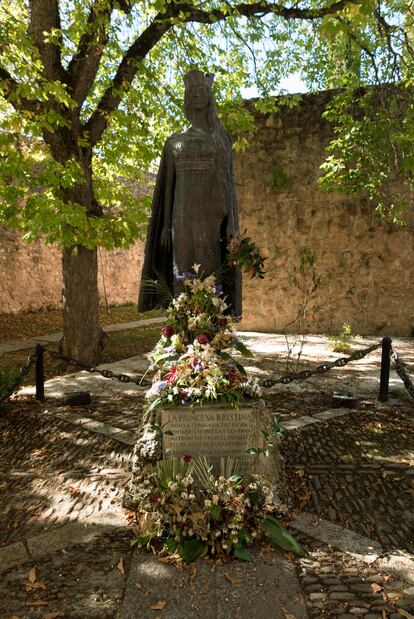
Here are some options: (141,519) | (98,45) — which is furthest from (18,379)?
(98,45)

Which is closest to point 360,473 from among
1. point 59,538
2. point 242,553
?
point 242,553

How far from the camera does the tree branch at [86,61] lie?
6.41m

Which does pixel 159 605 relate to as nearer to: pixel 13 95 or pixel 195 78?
pixel 195 78

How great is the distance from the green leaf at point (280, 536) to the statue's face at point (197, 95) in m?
2.97

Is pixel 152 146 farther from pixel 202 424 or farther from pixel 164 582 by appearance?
pixel 164 582

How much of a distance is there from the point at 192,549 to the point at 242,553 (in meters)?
0.28

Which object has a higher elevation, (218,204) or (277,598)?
(218,204)

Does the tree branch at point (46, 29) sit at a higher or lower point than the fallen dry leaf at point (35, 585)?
higher

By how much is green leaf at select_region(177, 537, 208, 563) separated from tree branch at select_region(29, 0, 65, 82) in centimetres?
631

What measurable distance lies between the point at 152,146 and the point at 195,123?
413cm

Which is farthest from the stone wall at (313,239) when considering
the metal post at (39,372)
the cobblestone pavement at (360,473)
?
the metal post at (39,372)

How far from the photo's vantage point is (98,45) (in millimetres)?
6133

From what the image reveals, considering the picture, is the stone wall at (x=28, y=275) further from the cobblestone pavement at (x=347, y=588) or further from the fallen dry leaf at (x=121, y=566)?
the cobblestone pavement at (x=347, y=588)

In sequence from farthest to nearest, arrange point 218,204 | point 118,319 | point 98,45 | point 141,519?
point 118,319
point 98,45
point 218,204
point 141,519
